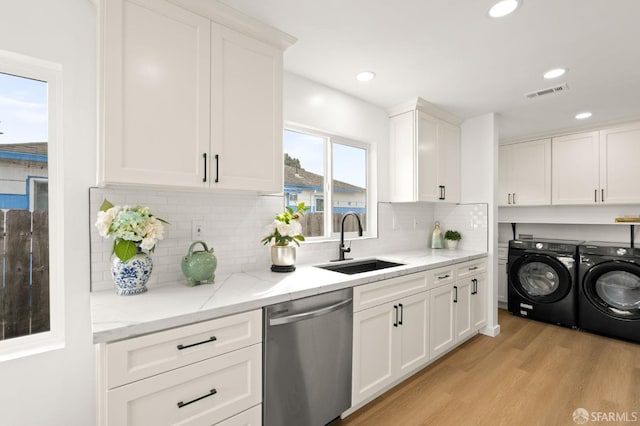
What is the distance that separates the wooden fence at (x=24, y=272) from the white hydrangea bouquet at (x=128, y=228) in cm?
40

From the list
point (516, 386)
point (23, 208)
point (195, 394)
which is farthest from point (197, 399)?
point (516, 386)

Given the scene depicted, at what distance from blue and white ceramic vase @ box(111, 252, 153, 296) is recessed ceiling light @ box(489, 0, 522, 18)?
2.23 m

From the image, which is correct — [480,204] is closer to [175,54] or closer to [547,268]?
[547,268]

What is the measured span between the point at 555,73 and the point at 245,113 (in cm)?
239

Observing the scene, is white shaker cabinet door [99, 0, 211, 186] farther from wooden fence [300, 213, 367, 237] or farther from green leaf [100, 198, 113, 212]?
wooden fence [300, 213, 367, 237]

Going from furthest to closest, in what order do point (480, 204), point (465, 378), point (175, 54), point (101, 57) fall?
1. point (480, 204)
2. point (465, 378)
3. point (175, 54)
4. point (101, 57)

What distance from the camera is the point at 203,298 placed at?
143cm

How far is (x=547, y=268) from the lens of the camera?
364cm

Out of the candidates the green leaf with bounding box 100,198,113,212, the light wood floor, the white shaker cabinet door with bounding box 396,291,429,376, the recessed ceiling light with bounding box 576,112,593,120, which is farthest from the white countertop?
the recessed ceiling light with bounding box 576,112,593,120

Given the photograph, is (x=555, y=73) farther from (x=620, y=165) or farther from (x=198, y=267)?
(x=198, y=267)

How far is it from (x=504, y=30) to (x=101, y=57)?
214 centimetres

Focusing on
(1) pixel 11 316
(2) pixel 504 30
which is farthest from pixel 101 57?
(2) pixel 504 30

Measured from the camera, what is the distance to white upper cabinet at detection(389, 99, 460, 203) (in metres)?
2.95

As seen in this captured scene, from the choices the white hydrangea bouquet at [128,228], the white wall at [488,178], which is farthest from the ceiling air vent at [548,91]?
the white hydrangea bouquet at [128,228]
